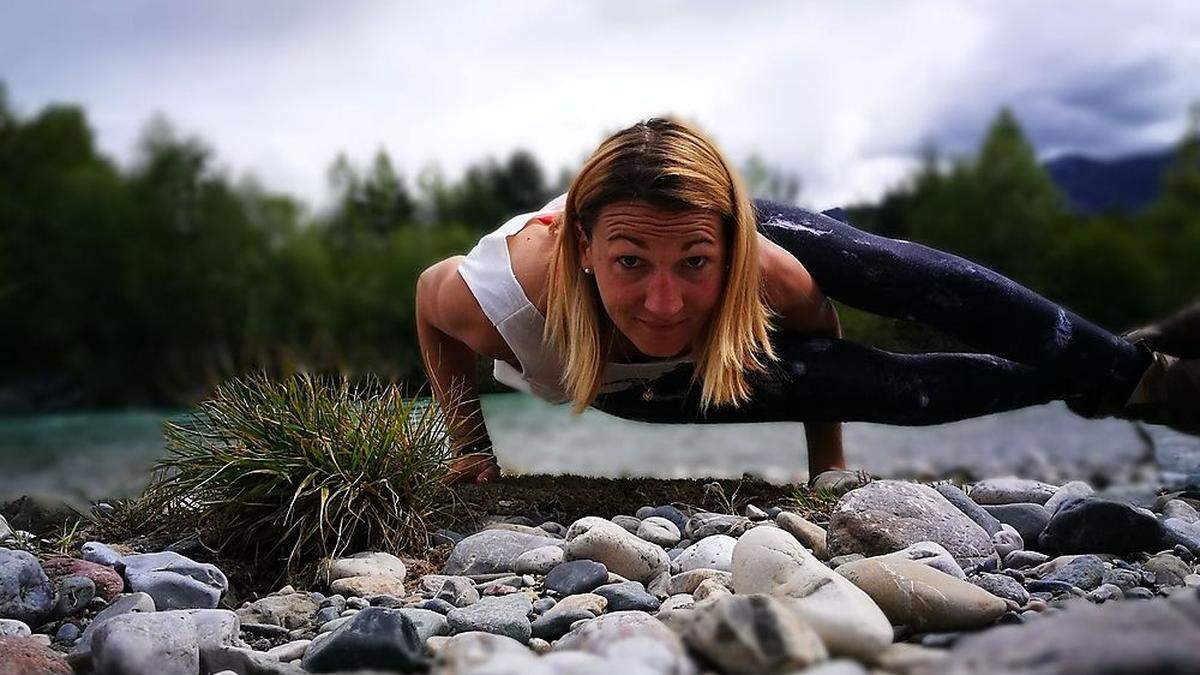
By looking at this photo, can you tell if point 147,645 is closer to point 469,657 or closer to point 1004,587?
point 469,657

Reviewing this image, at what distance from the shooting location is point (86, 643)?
2984 millimetres

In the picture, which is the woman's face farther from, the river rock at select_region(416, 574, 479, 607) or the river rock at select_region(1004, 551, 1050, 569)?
the river rock at select_region(1004, 551, 1050, 569)

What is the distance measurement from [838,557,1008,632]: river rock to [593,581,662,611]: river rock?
67cm

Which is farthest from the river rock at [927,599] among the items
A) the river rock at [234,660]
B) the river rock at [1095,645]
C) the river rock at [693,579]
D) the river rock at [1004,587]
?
the river rock at [234,660]

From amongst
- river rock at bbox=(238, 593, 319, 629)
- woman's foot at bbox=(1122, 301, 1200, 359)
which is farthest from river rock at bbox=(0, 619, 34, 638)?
woman's foot at bbox=(1122, 301, 1200, 359)

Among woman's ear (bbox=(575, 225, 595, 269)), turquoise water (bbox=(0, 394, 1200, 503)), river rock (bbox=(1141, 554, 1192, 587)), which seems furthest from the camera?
turquoise water (bbox=(0, 394, 1200, 503))

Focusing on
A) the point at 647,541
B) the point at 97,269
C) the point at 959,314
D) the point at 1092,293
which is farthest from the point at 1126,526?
the point at 97,269

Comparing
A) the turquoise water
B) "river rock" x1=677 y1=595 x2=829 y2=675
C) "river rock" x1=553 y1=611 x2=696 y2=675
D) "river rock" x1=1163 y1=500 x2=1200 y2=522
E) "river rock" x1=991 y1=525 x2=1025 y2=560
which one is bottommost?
the turquoise water

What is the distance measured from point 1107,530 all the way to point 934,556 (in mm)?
815

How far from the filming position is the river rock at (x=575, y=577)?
335cm

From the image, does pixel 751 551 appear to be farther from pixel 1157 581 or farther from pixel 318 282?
pixel 318 282

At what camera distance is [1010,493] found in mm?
4590

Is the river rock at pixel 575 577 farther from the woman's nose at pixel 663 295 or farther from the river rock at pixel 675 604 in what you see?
the woman's nose at pixel 663 295

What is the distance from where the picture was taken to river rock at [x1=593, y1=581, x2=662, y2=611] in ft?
10.5
